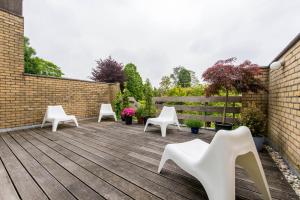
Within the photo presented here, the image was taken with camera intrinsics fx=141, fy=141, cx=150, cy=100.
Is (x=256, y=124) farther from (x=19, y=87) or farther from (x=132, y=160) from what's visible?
(x=19, y=87)

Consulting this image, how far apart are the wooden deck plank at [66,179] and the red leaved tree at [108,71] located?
7699 millimetres

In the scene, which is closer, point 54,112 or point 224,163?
point 224,163

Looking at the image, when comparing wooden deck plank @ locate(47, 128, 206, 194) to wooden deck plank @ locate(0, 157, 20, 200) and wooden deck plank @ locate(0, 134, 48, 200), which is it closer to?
wooden deck plank @ locate(0, 134, 48, 200)

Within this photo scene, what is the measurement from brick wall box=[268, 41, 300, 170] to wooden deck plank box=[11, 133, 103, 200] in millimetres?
2412

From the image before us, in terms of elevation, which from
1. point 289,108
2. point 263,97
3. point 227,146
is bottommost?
point 227,146

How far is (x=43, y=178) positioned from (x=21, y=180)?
0.72ft

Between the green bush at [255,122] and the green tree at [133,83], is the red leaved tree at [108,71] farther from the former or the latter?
the green bush at [255,122]

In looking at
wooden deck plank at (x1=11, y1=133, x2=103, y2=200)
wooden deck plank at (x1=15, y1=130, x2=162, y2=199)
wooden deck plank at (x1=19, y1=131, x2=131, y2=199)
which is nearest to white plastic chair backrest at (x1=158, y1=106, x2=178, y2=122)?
wooden deck plank at (x1=15, y1=130, x2=162, y2=199)

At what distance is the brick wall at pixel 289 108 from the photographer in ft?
5.92

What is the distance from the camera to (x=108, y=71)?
32.1ft

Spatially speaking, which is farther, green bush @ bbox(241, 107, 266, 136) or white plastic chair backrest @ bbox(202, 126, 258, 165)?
green bush @ bbox(241, 107, 266, 136)

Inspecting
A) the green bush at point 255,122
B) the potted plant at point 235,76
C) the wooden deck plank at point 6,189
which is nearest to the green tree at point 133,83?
the potted plant at point 235,76

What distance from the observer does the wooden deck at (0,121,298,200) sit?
139cm

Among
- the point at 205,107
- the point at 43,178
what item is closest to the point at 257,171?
the point at 43,178
